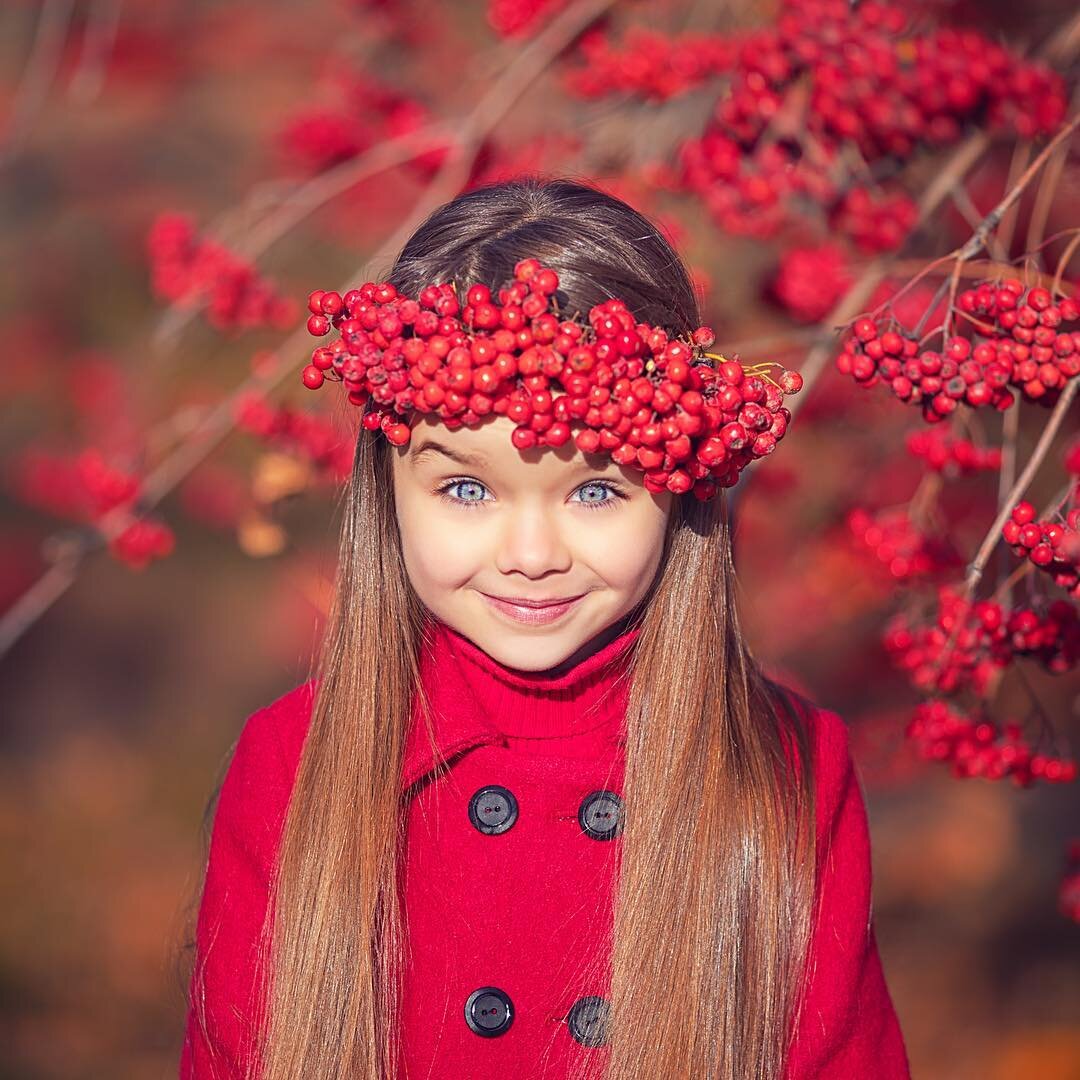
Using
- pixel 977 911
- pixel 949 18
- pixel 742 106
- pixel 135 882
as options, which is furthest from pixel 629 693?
pixel 135 882

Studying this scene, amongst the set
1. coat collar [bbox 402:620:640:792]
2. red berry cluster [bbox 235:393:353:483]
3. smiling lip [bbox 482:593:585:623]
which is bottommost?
coat collar [bbox 402:620:640:792]

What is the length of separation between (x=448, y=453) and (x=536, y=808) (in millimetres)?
417

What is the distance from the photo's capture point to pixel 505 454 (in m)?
1.29

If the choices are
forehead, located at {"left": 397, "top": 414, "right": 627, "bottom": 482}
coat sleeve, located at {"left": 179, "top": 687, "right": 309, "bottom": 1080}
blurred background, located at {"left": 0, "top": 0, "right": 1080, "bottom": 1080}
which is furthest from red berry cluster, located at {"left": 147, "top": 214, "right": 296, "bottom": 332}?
forehead, located at {"left": 397, "top": 414, "right": 627, "bottom": 482}

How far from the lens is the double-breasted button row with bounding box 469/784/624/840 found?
4.87 feet

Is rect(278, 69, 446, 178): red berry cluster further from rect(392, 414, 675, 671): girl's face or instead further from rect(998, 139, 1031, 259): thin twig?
rect(392, 414, 675, 671): girl's face

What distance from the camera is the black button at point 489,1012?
1.45 meters

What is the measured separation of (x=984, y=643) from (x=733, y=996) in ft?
1.50

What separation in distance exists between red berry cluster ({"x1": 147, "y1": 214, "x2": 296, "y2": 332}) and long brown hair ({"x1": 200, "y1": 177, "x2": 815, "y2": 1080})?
2.56ft

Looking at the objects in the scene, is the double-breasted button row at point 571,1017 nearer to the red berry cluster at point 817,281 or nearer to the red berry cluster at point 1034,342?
the red berry cluster at point 1034,342

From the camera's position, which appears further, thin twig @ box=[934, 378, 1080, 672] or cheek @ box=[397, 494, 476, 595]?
cheek @ box=[397, 494, 476, 595]

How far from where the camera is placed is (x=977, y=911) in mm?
3486

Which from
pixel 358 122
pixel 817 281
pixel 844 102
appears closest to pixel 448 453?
pixel 844 102

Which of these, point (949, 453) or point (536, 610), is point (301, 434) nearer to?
point (536, 610)
